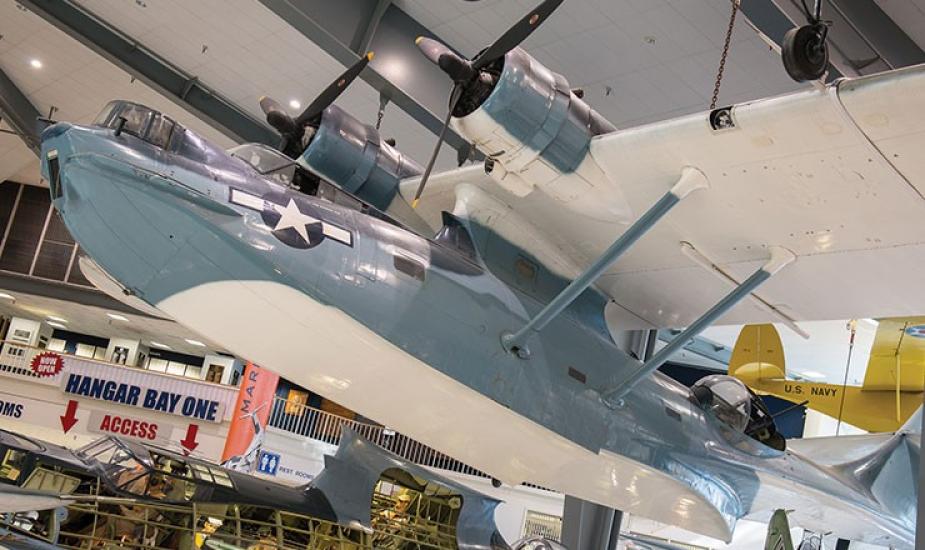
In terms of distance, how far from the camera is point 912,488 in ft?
27.0

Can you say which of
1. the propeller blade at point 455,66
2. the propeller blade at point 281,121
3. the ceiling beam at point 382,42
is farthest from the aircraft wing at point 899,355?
the propeller blade at point 281,121

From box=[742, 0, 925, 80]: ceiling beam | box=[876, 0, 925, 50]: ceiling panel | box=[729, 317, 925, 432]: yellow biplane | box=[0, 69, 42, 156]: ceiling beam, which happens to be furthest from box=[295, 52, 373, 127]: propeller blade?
box=[0, 69, 42, 156]: ceiling beam

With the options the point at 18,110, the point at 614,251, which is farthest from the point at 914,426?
the point at 18,110

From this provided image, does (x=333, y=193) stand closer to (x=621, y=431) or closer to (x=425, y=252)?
(x=425, y=252)

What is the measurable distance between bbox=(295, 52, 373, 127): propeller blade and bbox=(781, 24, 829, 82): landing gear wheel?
3.28 meters

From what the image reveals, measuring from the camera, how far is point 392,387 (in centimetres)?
529

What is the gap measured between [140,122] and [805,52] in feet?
12.8

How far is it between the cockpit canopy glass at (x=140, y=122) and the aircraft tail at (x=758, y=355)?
433 inches

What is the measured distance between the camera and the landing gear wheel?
4164 millimetres

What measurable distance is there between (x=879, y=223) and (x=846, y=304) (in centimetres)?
140

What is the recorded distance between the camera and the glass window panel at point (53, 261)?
2264 centimetres

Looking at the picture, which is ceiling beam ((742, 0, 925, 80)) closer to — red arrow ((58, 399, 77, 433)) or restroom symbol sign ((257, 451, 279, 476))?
restroom symbol sign ((257, 451, 279, 476))

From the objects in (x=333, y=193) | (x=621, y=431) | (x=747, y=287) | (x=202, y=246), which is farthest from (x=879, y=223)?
(x=202, y=246)

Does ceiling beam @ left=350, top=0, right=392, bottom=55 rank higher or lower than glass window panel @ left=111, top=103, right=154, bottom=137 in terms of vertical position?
higher
